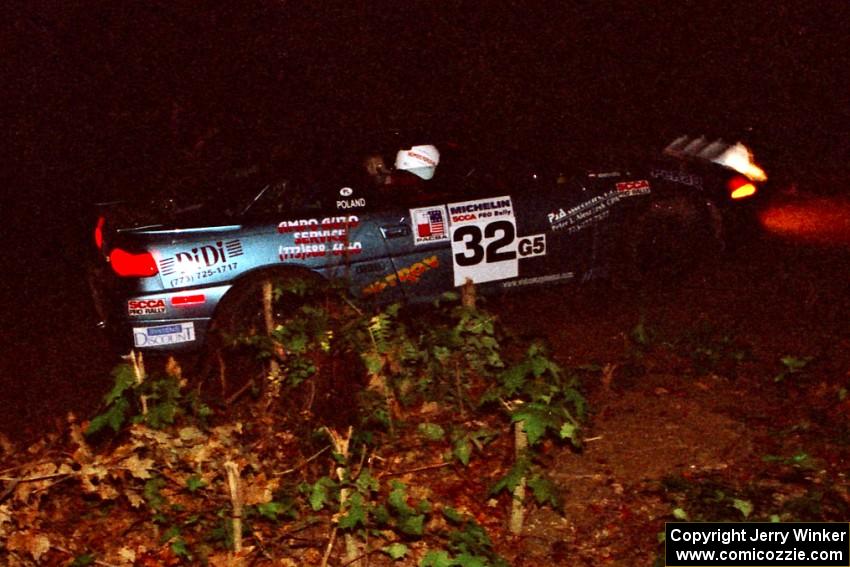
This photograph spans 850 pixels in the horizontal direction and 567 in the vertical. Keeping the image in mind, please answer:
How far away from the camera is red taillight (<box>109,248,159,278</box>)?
21.2ft

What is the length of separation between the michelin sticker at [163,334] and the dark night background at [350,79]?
2.67m

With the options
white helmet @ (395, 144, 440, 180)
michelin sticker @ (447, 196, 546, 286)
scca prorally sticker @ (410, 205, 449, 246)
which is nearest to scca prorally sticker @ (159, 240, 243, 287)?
scca prorally sticker @ (410, 205, 449, 246)

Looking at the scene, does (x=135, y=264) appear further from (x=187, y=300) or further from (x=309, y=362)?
(x=309, y=362)

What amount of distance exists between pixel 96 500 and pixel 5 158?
8.24 meters

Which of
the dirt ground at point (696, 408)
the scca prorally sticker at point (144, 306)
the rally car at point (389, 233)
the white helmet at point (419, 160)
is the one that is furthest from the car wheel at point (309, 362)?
the white helmet at point (419, 160)

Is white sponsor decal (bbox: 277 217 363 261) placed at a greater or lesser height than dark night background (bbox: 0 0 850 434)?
lesser

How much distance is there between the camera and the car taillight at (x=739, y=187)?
8.00 meters

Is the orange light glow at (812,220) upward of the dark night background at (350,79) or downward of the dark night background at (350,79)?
downward

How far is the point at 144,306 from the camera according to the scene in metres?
→ 6.49

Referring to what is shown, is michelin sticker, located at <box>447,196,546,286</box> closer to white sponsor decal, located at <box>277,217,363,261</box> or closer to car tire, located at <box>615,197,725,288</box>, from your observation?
white sponsor decal, located at <box>277,217,363,261</box>

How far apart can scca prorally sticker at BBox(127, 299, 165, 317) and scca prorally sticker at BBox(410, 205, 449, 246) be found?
5.83 feet

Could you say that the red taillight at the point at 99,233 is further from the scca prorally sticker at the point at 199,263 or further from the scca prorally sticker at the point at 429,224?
the scca prorally sticker at the point at 429,224

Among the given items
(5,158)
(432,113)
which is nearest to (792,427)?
(432,113)

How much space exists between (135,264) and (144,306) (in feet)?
0.91
